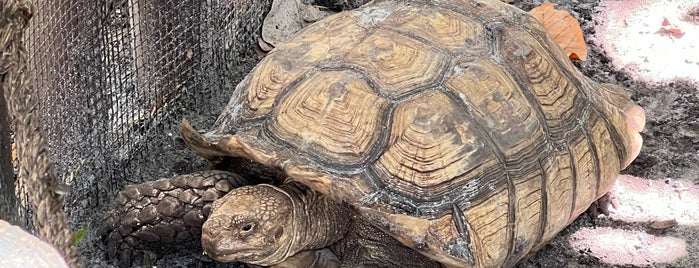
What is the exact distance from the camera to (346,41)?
9.34 ft

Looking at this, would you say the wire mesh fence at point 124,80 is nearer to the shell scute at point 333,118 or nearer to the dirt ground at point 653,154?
the shell scute at point 333,118

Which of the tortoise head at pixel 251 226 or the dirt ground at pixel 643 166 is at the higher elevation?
the tortoise head at pixel 251 226

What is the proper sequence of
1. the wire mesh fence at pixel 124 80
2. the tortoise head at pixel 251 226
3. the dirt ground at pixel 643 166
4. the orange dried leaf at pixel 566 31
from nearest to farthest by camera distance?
the tortoise head at pixel 251 226 → the wire mesh fence at pixel 124 80 → the dirt ground at pixel 643 166 → the orange dried leaf at pixel 566 31

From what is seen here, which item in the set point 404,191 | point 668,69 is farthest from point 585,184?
point 668,69

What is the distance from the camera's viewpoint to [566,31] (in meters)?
3.97

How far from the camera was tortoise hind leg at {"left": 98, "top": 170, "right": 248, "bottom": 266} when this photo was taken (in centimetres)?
279

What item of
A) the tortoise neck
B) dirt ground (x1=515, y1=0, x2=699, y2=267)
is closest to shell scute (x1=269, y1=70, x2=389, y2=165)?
the tortoise neck

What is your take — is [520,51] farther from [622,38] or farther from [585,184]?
[622,38]

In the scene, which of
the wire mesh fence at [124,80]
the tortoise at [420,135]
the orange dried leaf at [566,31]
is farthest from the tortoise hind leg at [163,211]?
the orange dried leaf at [566,31]

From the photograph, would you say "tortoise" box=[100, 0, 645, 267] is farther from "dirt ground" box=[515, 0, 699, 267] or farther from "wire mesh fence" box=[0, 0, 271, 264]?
"wire mesh fence" box=[0, 0, 271, 264]

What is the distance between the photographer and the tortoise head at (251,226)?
251 cm

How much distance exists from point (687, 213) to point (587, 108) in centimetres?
60

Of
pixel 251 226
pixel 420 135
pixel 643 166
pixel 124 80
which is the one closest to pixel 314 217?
pixel 251 226

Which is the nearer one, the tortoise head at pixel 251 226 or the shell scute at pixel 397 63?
the tortoise head at pixel 251 226
